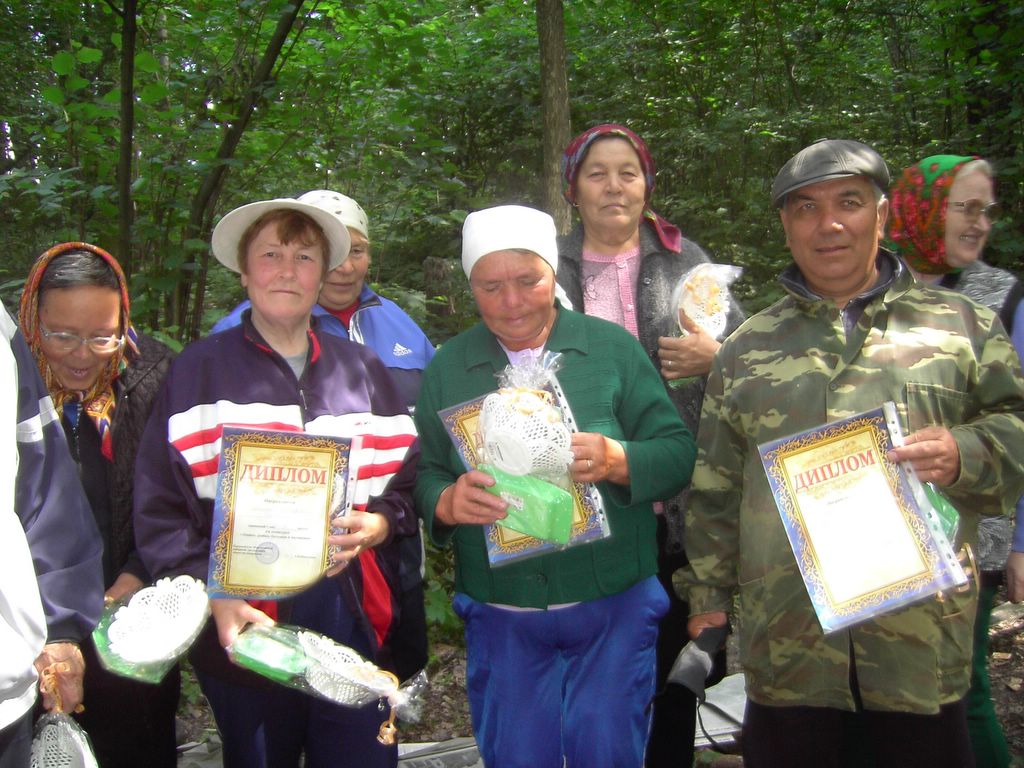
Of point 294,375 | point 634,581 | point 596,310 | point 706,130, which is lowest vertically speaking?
point 634,581

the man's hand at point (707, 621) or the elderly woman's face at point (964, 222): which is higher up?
the elderly woman's face at point (964, 222)

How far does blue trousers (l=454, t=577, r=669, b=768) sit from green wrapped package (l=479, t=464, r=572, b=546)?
0.43 meters

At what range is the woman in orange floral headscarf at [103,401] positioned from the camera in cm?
282

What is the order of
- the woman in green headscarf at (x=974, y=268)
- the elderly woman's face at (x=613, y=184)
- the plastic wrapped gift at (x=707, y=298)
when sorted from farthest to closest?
1. the elderly woman's face at (x=613, y=184)
2. the plastic wrapped gift at (x=707, y=298)
3. the woman in green headscarf at (x=974, y=268)

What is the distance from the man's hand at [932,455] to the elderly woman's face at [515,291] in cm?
118

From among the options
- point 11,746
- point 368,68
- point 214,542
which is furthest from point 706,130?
point 11,746

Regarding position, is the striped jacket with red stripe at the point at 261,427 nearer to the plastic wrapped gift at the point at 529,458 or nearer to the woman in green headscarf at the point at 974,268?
the plastic wrapped gift at the point at 529,458

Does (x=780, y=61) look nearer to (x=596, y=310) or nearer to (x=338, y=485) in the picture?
(x=596, y=310)

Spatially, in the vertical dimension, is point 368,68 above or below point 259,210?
above

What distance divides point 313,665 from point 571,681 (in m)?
0.89

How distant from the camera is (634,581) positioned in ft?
9.22

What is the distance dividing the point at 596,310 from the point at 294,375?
1.25 metres

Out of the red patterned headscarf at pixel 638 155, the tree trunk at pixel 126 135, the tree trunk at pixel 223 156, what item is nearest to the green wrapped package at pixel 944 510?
the red patterned headscarf at pixel 638 155

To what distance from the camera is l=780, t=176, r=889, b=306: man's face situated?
2.54m
